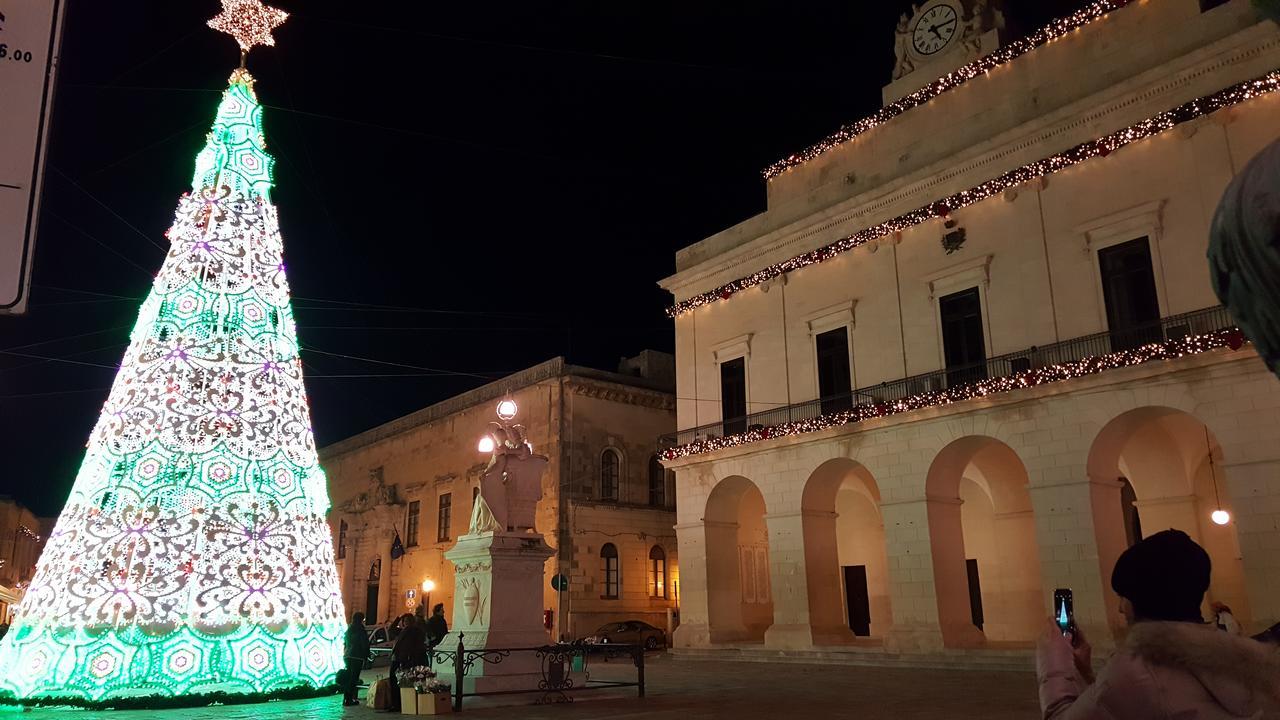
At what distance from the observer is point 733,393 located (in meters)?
25.1

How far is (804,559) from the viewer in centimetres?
2142

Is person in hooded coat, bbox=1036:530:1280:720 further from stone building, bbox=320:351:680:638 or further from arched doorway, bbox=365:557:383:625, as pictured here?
arched doorway, bbox=365:557:383:625

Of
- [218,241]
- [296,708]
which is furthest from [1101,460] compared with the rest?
[218,241]

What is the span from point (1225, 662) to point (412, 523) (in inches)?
1544

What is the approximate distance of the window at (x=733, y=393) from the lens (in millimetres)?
24516

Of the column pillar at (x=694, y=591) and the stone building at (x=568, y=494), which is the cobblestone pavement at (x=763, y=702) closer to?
the column pillar at (x=694, y=591)

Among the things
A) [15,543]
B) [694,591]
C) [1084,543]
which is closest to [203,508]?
[1084,543]

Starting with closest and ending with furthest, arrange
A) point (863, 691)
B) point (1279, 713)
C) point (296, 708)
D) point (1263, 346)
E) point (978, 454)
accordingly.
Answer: point (1263, 346) < point (1279, 713) < point (296, 708) < point (863, 691) < point (978, 454)

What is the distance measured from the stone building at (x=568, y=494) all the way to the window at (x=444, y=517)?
6 centimetres

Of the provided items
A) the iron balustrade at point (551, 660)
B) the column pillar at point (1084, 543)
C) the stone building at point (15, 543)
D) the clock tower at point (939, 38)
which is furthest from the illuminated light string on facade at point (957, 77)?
the stone building at point (15, 543)

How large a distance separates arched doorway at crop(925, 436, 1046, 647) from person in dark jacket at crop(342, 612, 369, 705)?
12.2 m

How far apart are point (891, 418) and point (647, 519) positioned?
14.7 m

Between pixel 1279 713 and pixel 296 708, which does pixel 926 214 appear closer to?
pixel 296 708

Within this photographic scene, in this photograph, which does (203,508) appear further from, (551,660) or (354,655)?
(551,660)
